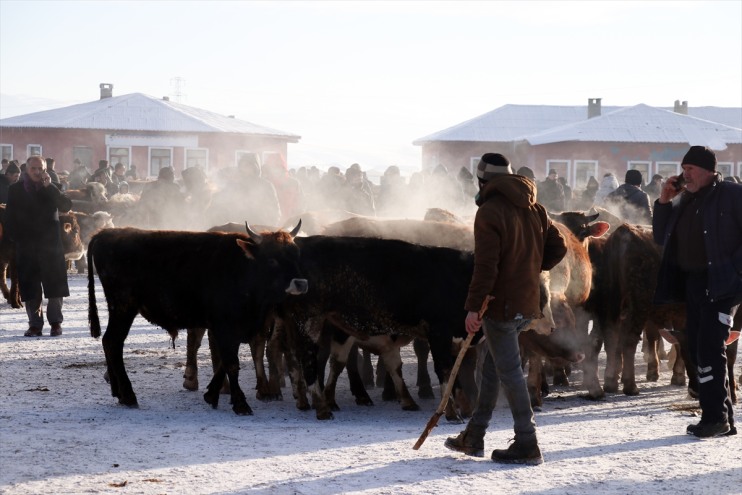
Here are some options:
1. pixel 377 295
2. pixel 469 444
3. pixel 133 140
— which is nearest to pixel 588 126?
pixel 133 140

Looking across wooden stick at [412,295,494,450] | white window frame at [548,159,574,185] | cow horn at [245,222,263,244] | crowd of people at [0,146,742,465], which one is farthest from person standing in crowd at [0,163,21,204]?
white window frame at [548,159,574,185]

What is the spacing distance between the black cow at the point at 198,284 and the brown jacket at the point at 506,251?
2.53m

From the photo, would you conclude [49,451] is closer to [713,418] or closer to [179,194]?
[713,418]

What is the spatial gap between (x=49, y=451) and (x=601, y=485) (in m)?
3.52

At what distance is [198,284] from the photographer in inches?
346

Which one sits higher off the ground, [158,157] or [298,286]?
[158,157]

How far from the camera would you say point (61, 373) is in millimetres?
10461

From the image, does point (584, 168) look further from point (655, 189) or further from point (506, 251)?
point (506, 251)

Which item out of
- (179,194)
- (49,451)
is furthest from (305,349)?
(179,194)

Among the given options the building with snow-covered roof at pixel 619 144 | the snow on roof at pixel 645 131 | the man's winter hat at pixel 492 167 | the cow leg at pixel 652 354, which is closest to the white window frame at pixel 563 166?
the building with snow-covered roof at pixel 619 144

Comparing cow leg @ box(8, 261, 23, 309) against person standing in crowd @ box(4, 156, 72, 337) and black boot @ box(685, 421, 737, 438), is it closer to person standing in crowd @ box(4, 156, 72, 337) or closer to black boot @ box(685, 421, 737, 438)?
person standing in crowd @ box(4, 156, 72, 337)

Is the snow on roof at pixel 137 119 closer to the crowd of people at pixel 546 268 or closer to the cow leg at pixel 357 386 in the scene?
the cow leg at pixel 357 386

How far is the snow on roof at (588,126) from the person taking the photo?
4688 cm

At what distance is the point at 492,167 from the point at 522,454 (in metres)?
1.82
